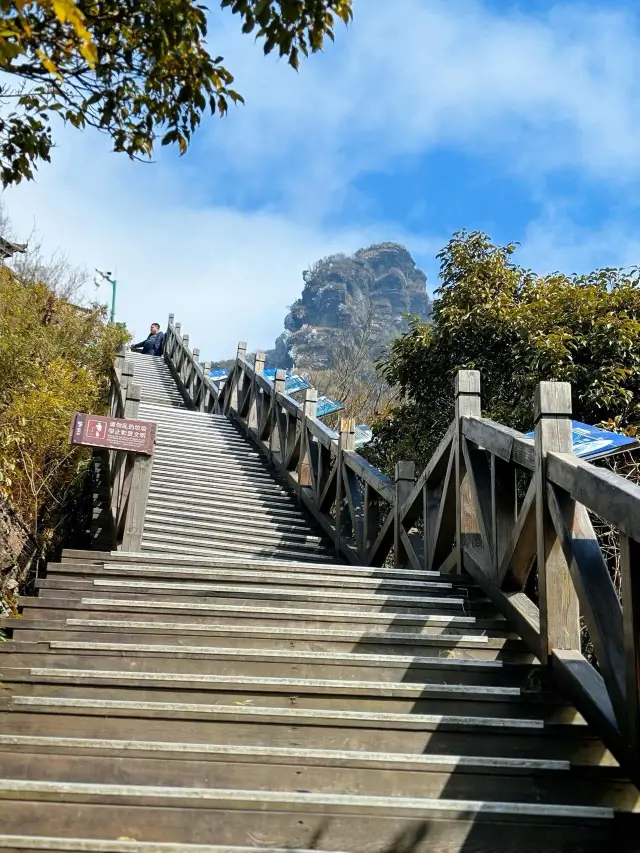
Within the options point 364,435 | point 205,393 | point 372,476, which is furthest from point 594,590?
point 205,393

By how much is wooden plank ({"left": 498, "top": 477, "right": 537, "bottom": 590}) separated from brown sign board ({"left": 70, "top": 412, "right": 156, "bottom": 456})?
92.2 inches

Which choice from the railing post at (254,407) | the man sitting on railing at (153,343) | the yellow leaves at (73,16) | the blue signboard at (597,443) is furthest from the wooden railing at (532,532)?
the man sitting on railing at (153,343)

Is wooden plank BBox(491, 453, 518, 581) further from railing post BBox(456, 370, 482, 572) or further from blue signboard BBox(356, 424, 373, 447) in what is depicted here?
blue signboard BBox(356, 424, 373, 447)

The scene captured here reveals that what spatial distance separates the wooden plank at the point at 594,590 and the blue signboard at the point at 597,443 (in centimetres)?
80

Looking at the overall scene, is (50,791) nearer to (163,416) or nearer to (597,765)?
(597,765)

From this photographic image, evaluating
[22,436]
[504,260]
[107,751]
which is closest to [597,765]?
[107,751]

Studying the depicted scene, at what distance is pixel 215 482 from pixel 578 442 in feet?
16.4

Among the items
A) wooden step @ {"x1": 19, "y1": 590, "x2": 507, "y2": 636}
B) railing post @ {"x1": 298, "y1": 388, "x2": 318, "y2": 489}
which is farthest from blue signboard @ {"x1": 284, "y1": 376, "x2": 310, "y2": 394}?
wooden step @ {"x1": 19, "y1": 590, "x2": 507, "y2": 636}

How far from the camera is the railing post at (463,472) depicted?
4.64 m

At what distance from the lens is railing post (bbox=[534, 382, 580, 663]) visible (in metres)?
3.20

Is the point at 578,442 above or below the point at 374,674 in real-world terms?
above

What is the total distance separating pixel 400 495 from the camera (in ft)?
18.7

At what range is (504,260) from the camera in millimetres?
9312

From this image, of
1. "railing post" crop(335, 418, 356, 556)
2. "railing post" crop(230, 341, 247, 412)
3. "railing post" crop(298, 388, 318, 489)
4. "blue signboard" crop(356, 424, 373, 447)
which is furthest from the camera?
"railing post" crop(230, 341, 247, 412)
